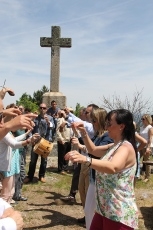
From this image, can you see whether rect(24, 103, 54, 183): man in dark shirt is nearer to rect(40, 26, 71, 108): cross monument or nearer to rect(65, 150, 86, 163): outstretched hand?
rect(40, 26, 71, 108): cross monument

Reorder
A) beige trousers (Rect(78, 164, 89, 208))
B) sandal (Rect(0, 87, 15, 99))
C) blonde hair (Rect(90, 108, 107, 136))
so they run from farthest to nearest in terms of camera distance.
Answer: beige trousers (Rect(78, 164, 89, 208)) < blonde hair (Rect(90, 108, 107, 136)) < sandal (Rect(0, 87, 15, 99))

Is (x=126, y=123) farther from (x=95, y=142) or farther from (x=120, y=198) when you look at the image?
(x=95, y=142)

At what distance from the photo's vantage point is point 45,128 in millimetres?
7586

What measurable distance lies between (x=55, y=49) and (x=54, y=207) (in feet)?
19.1

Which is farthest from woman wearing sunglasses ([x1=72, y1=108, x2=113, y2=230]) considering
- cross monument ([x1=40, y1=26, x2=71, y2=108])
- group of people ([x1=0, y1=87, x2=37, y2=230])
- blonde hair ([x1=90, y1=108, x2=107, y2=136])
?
cross monument ([x1=40, y1=26, x2=71, y2=108])

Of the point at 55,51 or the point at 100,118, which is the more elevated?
the point at 55,51

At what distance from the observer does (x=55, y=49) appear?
9867 mm

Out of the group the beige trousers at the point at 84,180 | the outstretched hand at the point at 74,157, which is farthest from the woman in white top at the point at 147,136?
the outstretched hand at the point at 74,157

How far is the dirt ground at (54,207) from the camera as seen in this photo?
4.80 metres

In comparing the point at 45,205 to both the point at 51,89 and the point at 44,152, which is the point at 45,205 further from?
the point at 51,89

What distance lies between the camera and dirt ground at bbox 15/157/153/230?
4.80 metres

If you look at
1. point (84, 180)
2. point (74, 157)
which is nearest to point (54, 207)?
point (84, 180)

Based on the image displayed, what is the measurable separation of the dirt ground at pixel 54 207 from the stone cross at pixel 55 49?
351 centimetres

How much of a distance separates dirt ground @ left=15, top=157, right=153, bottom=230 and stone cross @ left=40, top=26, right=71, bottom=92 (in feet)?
11.5
